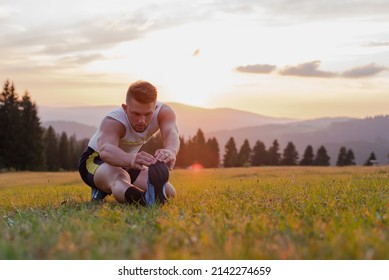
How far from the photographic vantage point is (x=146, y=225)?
5.55 m

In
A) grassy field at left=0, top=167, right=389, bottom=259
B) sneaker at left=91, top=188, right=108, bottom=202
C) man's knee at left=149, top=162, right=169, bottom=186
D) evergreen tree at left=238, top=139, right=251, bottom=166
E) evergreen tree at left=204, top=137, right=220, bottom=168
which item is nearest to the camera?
grassy field at left=0, top=167, right=389, bottom=259

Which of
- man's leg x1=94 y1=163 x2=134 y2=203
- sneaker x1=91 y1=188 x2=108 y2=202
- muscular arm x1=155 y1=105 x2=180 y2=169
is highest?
muscular arm x1=155 y1=105 x2=180 y2=169

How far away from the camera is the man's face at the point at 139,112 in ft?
27.3

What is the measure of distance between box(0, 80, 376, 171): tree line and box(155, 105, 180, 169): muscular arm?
209 feet

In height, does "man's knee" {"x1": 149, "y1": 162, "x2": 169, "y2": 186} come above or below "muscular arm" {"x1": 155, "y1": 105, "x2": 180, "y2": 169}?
below

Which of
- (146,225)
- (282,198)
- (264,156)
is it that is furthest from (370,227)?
(264,156)

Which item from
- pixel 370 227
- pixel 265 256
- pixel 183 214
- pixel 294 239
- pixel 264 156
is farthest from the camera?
pixel 264 156

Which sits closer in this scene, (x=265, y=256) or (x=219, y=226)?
(x=265, y=256)

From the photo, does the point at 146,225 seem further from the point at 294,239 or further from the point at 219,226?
the point at 294,239

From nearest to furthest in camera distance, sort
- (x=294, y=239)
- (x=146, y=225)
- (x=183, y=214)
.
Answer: (x=294, y=239), (x=146, y=225), (x=183, y=214)

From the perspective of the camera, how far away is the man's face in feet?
27.3

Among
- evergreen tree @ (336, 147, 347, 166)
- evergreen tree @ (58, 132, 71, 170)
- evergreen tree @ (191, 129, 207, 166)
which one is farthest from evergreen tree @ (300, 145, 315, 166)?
evergreen tree @ (58, 132, 71, 170)

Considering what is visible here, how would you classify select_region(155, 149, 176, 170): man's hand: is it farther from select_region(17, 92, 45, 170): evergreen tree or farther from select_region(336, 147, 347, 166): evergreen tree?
select_region(336, 147, 347, 166): evergreen tree
